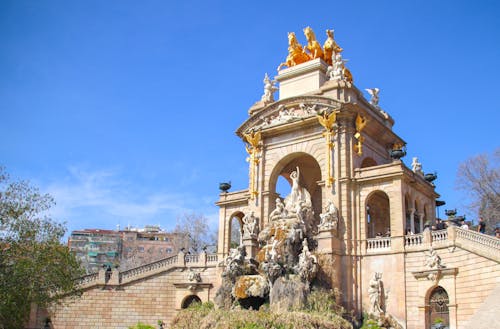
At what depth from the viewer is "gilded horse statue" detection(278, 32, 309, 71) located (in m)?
33.2

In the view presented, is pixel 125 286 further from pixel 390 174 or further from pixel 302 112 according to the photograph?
pixel 390 174

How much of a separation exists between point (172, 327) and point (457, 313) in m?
12.7

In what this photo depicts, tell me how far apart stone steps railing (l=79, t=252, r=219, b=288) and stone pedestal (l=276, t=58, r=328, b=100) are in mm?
10486

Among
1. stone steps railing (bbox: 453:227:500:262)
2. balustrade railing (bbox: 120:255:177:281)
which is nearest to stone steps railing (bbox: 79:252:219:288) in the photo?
balustrade railing (bbox: 120:255:177:281)

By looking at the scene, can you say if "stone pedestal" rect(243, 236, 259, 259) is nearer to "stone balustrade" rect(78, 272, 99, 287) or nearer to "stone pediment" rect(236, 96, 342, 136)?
"stone pediment" rect(236, 96, 342, 136)

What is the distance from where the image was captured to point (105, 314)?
1276 inches

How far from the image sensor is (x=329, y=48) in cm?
3259

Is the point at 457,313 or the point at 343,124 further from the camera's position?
the point at 343,124

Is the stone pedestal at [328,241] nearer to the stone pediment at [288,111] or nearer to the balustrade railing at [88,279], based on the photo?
the stone pediment at [288,111]

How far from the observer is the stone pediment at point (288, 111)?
95.1 feet

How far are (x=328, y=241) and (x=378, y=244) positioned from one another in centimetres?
239

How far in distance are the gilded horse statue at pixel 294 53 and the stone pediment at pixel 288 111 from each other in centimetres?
381

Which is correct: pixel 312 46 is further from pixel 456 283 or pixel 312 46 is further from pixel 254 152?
pixel 456 283

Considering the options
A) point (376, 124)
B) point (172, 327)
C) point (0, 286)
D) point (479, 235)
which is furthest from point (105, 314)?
point (479, 235)
